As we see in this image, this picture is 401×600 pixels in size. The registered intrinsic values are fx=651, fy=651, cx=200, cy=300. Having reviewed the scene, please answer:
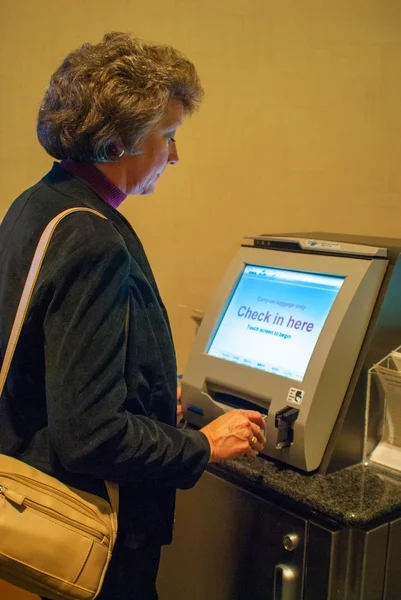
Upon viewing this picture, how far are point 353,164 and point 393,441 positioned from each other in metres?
0.88

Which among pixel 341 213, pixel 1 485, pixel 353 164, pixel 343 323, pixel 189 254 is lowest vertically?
pixel 1 485

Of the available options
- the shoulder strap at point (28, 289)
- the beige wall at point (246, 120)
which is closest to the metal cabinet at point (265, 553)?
the shoulder strap at point (28, 289)

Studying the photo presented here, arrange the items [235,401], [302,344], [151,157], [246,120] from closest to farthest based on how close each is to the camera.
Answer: [151,157], [302,344], [235,401], [246,120]

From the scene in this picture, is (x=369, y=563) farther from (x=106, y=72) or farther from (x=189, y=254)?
(x=189, y=254)

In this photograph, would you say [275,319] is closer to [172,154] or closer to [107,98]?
[172,154]

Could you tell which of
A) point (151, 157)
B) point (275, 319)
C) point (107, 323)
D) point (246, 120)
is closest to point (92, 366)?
point (107, 323)

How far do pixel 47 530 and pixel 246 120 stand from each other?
4.63 ft

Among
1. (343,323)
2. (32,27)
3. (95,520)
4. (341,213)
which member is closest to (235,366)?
(343,323)

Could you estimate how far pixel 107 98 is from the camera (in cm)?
109

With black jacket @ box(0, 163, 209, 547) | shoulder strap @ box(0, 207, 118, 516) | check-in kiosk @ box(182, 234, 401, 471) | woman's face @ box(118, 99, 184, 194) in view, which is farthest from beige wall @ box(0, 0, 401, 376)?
shoulder strap @ box(0, 207, 118, 516)

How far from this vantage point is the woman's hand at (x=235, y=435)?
1.20 metres

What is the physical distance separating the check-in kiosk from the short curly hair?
1.59 ft

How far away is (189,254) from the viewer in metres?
2.16

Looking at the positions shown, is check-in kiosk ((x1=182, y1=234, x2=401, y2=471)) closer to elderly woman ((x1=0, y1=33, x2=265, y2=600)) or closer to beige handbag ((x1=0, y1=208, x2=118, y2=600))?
elderly woman ((x1=0, y1=33, x2=265, y2=600))
